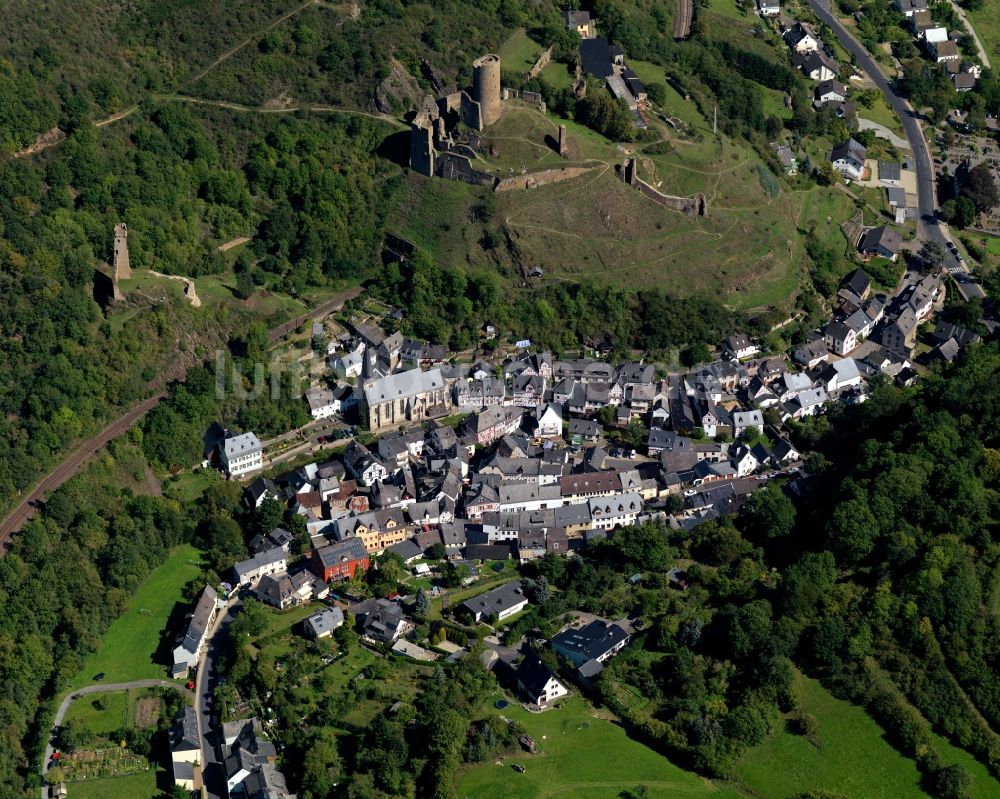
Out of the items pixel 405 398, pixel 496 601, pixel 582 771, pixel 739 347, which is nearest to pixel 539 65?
pixel 739 347

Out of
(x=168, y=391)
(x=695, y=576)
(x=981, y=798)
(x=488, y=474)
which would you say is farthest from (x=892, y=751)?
(x=168, y=391)

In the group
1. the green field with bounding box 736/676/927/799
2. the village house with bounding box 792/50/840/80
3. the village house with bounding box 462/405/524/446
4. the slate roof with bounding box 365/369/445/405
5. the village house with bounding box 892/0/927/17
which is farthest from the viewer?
the village house with bounding box 892/0/927/17

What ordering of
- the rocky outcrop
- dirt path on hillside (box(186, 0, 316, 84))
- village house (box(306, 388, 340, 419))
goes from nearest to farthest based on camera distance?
village house (box(306, 388, 340, 419))
dirt path on hillside (box(186, 0, 316, 84))
the rocky outcrop

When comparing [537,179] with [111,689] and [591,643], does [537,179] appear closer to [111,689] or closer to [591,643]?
[591,643]

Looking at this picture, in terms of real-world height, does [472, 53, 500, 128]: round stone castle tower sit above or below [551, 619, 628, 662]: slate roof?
above

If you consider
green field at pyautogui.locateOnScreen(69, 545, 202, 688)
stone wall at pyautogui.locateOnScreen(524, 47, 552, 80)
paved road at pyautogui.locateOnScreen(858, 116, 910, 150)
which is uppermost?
stone wall at pyautogui.locateOnScreen(524, 47, 552, 80)

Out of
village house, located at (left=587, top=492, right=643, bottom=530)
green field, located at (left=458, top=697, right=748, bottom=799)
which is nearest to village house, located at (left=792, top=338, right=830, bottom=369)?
village house, located at (left=587, top=492, right=643, bottom=530)

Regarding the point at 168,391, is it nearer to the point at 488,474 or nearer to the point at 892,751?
the point at 488,474

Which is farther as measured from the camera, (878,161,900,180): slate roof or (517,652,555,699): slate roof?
(878,161,900,180): slate roof

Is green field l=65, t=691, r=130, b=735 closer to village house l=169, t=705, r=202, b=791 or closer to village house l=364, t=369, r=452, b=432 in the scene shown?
village house l=169, t=705, r=202, b=791
